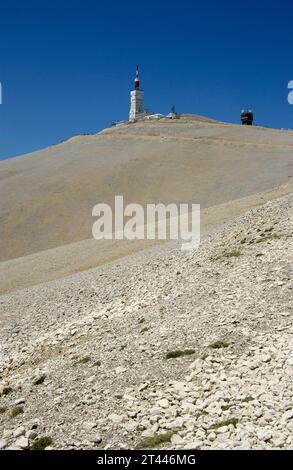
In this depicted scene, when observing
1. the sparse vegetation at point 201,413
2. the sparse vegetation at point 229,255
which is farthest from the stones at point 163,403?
the sparse vegetation at point 229,255

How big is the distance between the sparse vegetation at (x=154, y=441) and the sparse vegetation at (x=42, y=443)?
2.20 metres

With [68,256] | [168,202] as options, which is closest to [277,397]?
[68,256]

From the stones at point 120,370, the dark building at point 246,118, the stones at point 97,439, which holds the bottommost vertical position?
the stones at point 97,439

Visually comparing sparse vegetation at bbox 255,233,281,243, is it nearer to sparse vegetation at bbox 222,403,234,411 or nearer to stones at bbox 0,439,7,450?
sparse vegetation at bbox 222,403,234,411

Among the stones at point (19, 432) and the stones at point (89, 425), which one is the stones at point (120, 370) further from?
the stones at point (19, 432)

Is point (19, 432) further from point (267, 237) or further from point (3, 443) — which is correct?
point (267, 237)

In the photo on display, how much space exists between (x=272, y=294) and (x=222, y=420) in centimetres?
674

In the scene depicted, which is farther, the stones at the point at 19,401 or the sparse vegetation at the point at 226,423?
the stones at the point at 19,401

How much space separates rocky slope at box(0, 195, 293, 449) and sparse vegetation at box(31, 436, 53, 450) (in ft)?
0.13

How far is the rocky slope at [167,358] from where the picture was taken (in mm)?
11039

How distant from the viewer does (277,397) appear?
11148 millimetres

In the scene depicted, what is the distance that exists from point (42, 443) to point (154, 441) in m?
2.69

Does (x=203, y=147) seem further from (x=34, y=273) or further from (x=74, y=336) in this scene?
(x=74, y=336)

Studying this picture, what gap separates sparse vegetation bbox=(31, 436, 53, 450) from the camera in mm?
11461
